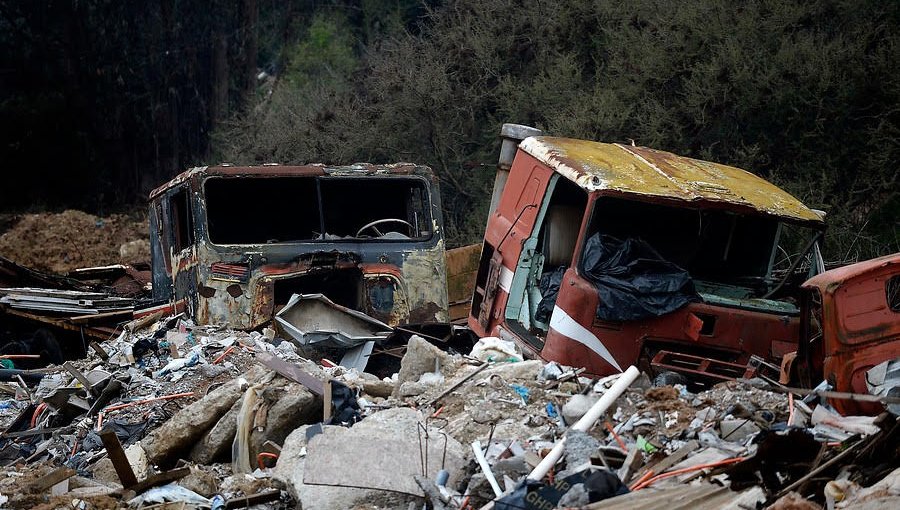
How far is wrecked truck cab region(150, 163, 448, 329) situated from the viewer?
914 cm

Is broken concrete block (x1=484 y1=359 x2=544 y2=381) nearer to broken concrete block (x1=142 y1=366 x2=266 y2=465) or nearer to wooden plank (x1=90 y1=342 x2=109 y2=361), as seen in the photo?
broken concrete block (x1=142 y1=366 x2=266 y2=465)

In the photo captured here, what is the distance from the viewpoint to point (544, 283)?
306 inches

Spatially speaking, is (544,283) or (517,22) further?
(517,22)

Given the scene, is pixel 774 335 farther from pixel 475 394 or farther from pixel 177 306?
pixel 177 306

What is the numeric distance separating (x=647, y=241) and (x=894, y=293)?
2.25 m

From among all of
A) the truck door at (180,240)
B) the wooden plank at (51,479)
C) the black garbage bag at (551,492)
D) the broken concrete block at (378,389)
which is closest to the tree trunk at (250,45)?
the truck door at (180,240)

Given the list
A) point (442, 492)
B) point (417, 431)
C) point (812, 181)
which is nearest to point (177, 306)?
point (417, 431)

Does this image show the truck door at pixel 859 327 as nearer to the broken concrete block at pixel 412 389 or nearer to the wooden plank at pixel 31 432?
the broken concrete block at pixel 412 389

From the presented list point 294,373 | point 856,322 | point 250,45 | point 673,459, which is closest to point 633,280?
point 856,322

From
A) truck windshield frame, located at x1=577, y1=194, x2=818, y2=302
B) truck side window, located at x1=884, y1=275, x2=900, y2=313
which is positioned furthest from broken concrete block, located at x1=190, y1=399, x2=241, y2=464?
truck side window, located at x1=884, y1=275, x2=900, y2=313

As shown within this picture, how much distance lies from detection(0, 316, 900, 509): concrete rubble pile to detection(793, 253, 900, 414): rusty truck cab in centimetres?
33

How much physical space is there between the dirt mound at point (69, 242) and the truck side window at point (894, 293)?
1342cm

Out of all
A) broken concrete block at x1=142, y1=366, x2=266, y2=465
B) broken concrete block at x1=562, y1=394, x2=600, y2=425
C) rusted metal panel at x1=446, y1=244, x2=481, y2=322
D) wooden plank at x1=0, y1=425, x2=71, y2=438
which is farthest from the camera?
rusted metal panel at x1=446, y1=244, x2=481, y2=322

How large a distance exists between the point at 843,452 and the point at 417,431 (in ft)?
7.29
